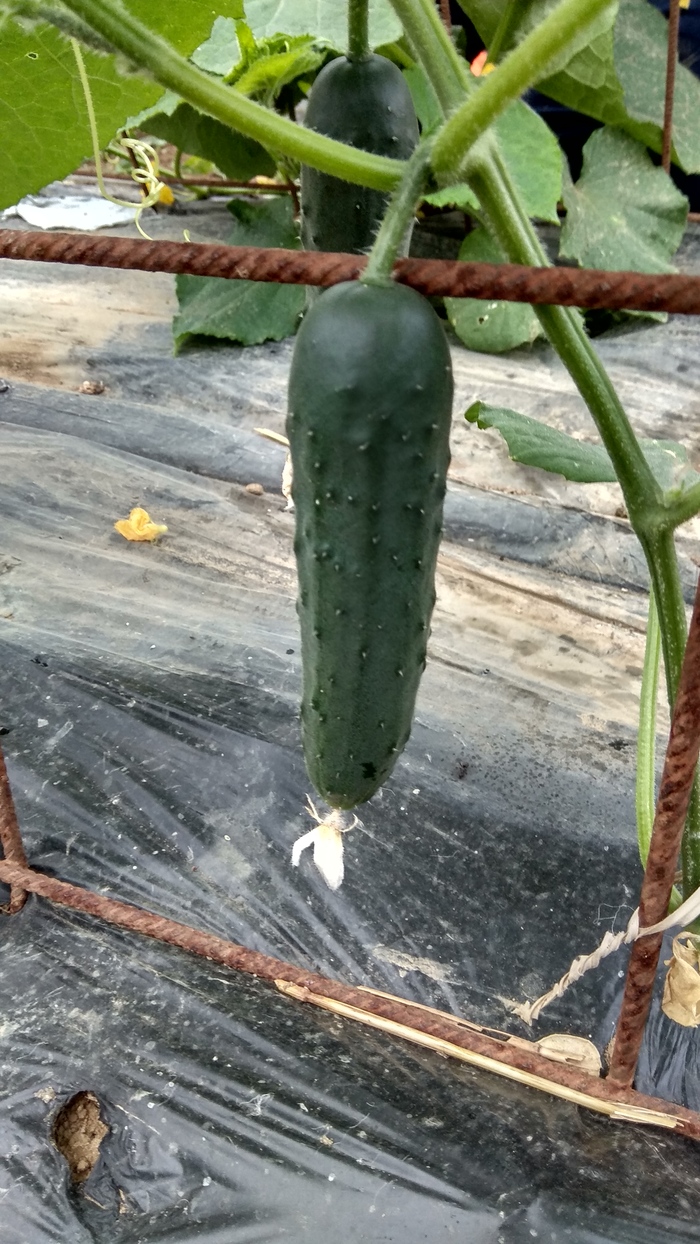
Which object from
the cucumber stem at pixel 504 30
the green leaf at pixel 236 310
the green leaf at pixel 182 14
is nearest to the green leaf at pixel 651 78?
the green leaf at pixel 236 310

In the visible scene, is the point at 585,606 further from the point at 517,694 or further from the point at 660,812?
the point at 660,812

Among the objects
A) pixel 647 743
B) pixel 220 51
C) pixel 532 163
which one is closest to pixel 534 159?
pixel 532 163

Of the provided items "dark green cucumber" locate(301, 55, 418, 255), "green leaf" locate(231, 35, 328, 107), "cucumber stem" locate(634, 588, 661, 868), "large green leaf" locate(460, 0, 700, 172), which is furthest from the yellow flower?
"large green leaf" locate(460, 0, 700, 172)

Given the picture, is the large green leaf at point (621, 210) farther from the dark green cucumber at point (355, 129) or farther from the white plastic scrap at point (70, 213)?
the dark green cucumber at point (355, 129)

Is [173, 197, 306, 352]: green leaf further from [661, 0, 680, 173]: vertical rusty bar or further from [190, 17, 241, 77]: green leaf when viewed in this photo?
[661, 0, 680, 173]: vertical rusty bar

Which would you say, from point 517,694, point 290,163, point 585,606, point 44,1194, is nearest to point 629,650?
point 585,606
